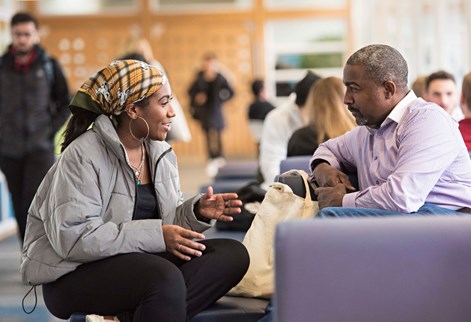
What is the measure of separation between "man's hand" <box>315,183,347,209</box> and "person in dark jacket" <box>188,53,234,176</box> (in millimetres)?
12322

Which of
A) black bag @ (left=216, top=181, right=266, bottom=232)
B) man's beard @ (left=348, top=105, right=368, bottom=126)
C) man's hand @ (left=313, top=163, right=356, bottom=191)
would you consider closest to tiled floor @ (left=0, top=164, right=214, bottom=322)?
black bag @ (left=216, top=181, right=266, bottom=232)

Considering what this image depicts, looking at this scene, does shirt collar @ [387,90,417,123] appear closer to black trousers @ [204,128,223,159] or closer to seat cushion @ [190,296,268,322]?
seat cushion @ [190,296,268,322]

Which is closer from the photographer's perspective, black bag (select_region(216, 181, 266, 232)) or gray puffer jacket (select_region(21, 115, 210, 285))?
gray puffer jacket (select_region(21, 115, 210, 285))

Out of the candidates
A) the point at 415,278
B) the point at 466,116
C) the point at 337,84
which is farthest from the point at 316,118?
the point at 415,278

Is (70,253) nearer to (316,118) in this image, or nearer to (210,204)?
(210,204)

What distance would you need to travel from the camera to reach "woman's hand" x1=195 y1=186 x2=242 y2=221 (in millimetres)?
3549

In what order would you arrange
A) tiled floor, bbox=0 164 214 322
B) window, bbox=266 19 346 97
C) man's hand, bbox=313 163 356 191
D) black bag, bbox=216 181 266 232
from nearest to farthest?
man's hand, bbox=313 163 356 191, tiled floor, bbox=0 164 214 322, black bag, bbox=216 181 266 232, window, bbox=266 19 346 97

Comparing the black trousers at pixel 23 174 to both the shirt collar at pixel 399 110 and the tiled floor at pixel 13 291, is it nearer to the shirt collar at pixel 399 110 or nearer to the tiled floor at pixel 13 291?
the tiled floor at pixel 13 291

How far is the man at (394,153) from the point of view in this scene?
10.7 feet

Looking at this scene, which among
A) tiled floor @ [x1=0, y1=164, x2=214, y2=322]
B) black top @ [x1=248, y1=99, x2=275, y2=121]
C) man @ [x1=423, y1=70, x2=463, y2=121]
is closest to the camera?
tiled floor @ [x1=0, y1=164, x2=214, y2=322]

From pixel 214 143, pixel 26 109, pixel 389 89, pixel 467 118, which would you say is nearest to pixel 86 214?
pixel 389 89

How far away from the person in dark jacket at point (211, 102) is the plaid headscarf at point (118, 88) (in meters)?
12.4

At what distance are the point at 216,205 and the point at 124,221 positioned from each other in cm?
35

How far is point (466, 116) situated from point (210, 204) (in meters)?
1.60
